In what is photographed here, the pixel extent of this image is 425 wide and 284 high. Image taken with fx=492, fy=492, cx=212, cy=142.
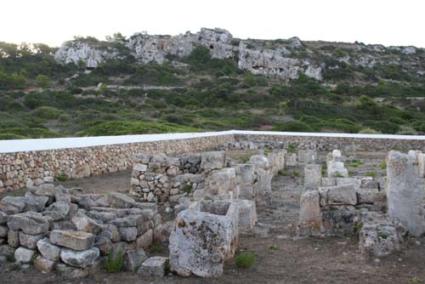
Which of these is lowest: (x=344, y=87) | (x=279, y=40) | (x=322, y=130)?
(x=322, y=130)

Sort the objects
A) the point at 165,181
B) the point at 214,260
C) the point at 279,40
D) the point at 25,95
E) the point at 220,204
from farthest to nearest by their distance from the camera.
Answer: the point at 279,40 → the point at 25,95 → the point at 165,181 → the point at 220,204 → the point at 214,260

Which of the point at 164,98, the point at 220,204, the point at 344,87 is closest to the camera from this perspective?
the point at 220,204

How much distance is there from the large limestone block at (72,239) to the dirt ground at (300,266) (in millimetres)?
394

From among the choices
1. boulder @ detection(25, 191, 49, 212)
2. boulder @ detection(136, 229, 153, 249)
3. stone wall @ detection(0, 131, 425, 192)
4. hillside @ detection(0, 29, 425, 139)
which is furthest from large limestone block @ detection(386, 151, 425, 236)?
hillside @ detection(0, 29, 425, 139)

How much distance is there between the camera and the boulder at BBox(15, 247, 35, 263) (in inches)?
250

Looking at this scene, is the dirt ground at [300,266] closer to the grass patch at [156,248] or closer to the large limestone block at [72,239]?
the large limestone block at [72,239]

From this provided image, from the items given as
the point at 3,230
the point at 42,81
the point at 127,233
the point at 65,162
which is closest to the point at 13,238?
the point at 3,230

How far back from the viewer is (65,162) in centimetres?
1583

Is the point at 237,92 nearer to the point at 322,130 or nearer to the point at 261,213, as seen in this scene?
the point at 322,130

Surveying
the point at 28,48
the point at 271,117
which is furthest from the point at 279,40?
the point at 271,117

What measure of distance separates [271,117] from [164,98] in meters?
14.7

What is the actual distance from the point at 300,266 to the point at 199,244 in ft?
5.02

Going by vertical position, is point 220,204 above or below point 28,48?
below

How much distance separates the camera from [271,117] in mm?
44156
